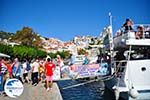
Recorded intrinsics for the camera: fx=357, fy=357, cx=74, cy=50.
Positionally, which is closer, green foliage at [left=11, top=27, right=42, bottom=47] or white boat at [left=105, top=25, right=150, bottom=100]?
white boat at [left=105, top=25, right=150, bottom=100]

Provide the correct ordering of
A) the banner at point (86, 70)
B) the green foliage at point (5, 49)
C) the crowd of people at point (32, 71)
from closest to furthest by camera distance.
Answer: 1. the crowd of people at point (32, 71)
2. the banner at point (86, 70)
3. the green foliage at point (5, 49)

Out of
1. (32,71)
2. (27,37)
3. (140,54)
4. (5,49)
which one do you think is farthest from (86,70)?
(27,37)

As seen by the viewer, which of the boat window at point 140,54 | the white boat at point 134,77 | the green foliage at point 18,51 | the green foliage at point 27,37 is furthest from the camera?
the green foliage at point 27,37

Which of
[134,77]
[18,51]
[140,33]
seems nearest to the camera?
[134,77]

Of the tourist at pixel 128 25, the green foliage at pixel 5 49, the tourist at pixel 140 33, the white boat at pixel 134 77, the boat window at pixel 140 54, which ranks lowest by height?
the white boat at pixel 134 77

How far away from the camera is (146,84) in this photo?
16391 millimetres

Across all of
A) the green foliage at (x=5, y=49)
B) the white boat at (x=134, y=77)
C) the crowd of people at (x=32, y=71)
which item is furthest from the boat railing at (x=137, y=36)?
the green foliage at (x=5, y=49)

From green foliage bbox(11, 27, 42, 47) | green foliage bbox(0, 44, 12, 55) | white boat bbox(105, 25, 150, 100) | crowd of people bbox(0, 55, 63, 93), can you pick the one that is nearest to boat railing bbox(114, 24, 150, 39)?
white boat bbox(105, 25, 150, 100)

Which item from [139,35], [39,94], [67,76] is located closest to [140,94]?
[139,35]

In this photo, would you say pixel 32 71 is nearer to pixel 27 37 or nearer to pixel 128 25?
pixel 128 25

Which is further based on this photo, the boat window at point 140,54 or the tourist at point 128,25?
the boat window at point 140,54

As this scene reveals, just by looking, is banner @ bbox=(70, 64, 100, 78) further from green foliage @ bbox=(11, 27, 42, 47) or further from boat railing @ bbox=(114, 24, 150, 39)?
green foliage @ bbox=(11, 27, 42, 47)

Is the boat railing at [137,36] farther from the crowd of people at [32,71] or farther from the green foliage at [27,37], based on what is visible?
the green foliage at [27,37]

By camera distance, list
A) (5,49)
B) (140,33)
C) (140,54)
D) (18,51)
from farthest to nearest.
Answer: (18,51) < (5,49) < (140,54) < (140,33)
